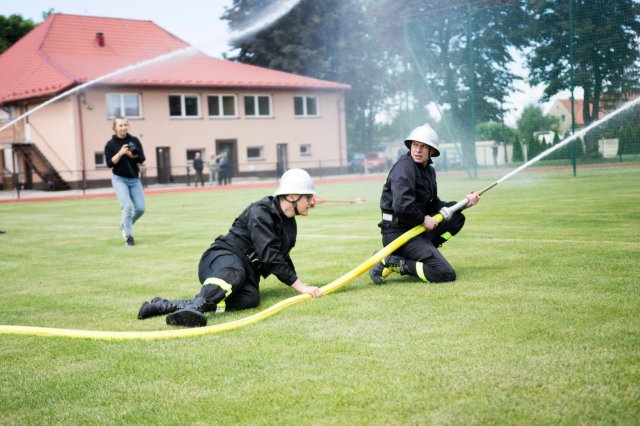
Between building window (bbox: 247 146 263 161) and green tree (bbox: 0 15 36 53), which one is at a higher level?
green tree (bbox: 0 15 36 53)

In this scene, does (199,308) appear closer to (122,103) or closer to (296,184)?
(296,184)

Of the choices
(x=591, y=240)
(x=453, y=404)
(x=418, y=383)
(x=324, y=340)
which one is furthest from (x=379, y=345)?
(x=591, y=240)

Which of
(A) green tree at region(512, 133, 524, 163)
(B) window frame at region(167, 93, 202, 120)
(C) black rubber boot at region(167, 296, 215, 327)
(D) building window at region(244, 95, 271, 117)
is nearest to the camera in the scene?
(C) black rubber boot at region(167, 296, 215, 327)

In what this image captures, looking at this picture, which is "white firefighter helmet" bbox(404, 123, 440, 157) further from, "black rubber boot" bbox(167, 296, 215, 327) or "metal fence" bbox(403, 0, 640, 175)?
"metal fence" bbox(403, 0, 640, 175)

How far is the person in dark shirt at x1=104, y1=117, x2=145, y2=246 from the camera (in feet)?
39.7

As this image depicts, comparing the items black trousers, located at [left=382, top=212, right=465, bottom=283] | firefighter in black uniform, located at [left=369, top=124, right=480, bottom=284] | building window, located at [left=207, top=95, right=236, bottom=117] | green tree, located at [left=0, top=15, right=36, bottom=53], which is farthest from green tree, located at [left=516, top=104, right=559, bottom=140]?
green tree, located at [left=0, top=15, right=36, bottom=53]

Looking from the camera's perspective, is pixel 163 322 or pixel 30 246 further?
pixel 30 246

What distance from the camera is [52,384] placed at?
4395mm

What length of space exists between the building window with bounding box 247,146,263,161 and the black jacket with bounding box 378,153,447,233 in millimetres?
42982

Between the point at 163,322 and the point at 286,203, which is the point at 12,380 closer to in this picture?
the point at 163,322

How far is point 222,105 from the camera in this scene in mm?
49125

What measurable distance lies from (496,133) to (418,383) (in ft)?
84.9

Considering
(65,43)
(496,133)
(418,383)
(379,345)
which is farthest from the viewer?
(65,43)

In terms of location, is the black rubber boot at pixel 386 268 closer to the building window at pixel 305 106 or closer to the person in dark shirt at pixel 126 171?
the person in dark shirt at pixel 126 171
